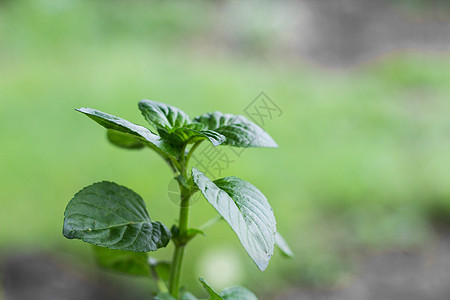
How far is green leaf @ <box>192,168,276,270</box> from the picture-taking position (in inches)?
14.2

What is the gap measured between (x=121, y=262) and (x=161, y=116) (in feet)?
0.61

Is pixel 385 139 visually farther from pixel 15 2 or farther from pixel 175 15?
pixel 15 2

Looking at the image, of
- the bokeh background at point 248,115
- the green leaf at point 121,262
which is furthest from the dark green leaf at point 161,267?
the bokeh background at point 248,115

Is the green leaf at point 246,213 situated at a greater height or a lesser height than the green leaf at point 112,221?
greater

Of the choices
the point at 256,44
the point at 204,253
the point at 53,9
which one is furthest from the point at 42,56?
the point at 204,253

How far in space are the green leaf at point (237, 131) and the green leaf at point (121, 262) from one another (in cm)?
17

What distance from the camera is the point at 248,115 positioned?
159 centimetres

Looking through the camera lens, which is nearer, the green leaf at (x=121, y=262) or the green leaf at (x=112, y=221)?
the green leaf at (x=112, y=221)

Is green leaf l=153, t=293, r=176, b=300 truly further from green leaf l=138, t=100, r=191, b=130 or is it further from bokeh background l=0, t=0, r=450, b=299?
bokeh background l=0, t=0, r=450, b=299

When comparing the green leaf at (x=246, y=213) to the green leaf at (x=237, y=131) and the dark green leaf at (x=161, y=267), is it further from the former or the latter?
the dark green leaf at (x=161, y=267)

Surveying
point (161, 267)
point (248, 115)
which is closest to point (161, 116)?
point (161, 267)

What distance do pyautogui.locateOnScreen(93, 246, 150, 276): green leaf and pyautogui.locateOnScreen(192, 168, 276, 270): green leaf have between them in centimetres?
18

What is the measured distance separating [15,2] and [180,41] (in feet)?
3.61

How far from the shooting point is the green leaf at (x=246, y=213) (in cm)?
36
